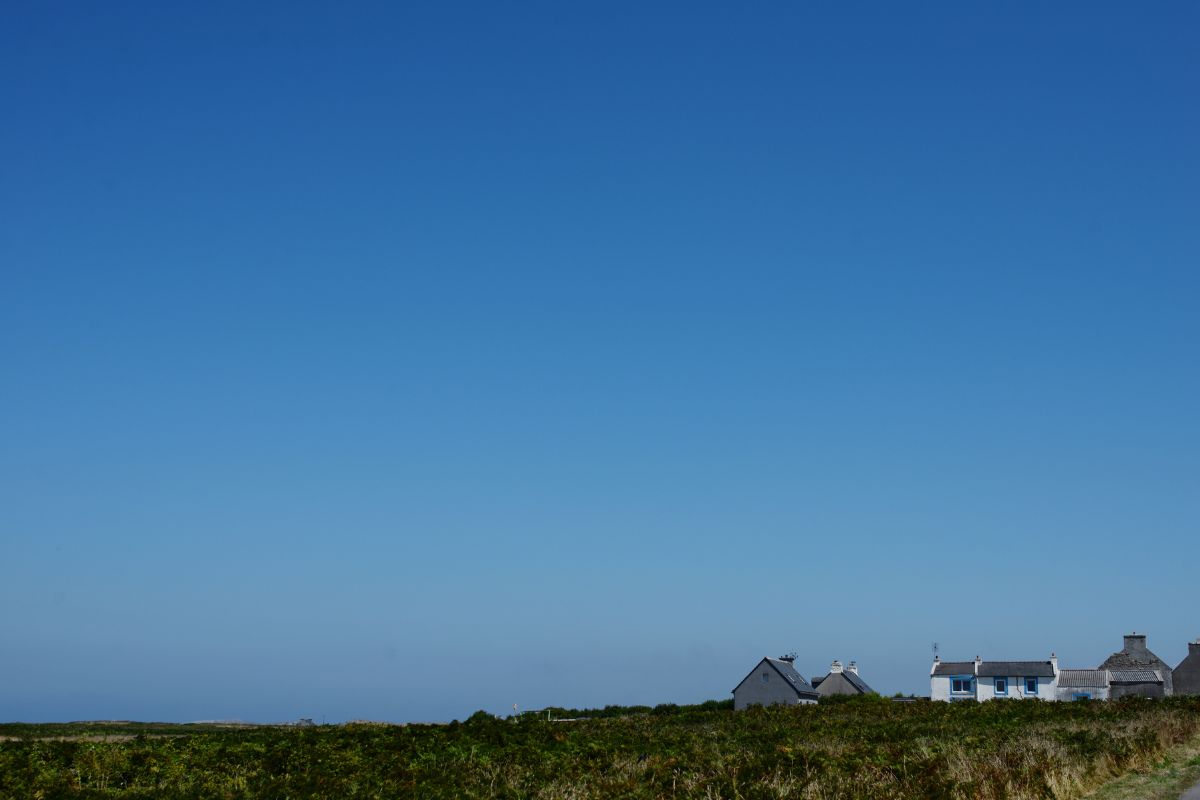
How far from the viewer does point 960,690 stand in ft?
333

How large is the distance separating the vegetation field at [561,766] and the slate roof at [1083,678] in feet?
219

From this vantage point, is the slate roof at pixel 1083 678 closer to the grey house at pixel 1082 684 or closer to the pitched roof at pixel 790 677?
the grey house at pixel 1082 684

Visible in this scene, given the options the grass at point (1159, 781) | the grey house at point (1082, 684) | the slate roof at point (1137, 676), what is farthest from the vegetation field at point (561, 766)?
the slate roof at point (1137, 676)

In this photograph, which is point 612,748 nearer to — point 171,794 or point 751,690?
point 171,794

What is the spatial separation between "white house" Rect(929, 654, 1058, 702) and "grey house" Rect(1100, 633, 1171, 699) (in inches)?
231

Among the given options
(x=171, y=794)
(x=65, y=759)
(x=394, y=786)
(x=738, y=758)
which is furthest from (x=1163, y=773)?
(x=65, y=759)

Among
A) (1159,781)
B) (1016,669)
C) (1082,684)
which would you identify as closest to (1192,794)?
(1159,781)

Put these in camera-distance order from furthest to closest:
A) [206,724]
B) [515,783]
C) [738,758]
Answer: [206,724] < [738,758] < [515,783]

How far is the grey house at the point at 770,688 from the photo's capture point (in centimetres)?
9159

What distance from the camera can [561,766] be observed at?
28203mm

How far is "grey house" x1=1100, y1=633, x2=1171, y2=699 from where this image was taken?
98188mm

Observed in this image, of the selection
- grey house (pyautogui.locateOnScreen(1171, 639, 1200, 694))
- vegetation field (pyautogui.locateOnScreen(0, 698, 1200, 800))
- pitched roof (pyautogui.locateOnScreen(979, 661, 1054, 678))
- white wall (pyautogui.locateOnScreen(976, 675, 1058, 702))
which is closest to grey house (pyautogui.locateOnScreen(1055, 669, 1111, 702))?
white wall (pyautogui.locateOnScreen(976, 675, 1058, 702))

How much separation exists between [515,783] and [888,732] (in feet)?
72.1

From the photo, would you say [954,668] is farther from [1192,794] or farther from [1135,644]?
[1192,794]
